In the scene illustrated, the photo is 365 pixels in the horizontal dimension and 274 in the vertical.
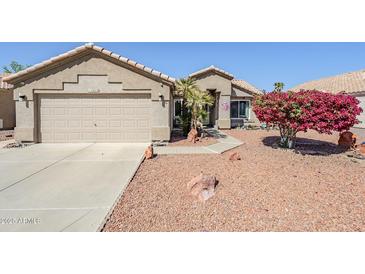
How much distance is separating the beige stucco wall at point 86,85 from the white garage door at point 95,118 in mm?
378

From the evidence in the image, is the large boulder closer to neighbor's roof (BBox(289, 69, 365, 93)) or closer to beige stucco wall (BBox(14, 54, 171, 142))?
beige stucco wall (BBox(14, 54, 171, 142))

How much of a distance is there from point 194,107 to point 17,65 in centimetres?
7475

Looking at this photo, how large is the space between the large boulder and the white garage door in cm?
724

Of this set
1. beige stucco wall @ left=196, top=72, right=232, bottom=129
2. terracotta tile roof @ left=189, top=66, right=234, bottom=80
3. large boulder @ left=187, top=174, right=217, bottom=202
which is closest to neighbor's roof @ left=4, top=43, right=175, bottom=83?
A: large boulder @ left=187, top=174, right=217, bottom=202


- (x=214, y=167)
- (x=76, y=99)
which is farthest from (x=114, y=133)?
(x=214, y=167)

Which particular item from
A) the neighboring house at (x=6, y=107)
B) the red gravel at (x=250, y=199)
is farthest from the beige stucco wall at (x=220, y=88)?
the neighboring house at (x=6, y=107)

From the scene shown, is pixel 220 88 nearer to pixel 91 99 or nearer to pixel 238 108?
pixel 238 108

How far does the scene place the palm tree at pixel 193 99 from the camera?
519 inches

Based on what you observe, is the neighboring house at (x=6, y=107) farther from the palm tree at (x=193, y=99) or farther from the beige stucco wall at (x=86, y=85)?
the palm tree at (x=193, y=99)

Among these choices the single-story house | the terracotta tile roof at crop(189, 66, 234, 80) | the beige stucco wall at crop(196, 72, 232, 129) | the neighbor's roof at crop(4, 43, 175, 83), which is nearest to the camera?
the neighbor's roof at crop(4, 43, 175, 83)

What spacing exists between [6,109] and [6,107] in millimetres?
174

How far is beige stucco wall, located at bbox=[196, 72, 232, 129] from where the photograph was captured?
19641 mm

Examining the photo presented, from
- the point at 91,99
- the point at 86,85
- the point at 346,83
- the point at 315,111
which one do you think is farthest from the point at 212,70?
the point at 346,83

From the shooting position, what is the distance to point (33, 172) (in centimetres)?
704
